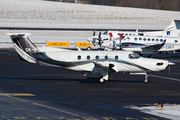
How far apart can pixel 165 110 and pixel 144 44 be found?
31773mm

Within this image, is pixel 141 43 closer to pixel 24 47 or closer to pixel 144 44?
pixel 144 44

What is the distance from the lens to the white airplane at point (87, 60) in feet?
85.8

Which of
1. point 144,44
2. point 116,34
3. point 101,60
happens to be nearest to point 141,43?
point 144,44

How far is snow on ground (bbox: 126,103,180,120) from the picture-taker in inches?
652

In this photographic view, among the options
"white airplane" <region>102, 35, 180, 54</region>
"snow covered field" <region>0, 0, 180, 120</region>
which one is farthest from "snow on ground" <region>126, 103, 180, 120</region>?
"snow covered field" <region>0, 0, 180, 120</region>

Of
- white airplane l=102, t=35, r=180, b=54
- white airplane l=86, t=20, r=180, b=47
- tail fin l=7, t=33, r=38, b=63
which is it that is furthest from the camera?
white airplane l=86, t=20, r=180, b=47

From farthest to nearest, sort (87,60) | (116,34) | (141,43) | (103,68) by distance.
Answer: (116,34) → (141,43) → (87,60) → (103,68)

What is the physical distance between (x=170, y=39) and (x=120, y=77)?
72.8ft

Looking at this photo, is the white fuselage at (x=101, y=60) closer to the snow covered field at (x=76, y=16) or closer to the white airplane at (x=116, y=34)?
the white airplane at (x=116, y=34)

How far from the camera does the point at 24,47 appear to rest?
2659 centimetres

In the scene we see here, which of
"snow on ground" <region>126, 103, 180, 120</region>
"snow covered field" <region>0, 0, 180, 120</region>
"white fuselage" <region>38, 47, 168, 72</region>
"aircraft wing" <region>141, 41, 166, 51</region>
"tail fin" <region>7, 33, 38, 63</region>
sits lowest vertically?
"snow on ground" <region>126, 103, 180, 120</region>

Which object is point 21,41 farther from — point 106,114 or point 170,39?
point 170,39

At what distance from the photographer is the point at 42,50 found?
2634 cm

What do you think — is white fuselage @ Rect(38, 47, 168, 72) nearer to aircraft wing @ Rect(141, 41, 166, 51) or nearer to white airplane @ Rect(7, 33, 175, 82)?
white airplane @ Rect(7, 33, 175, 82)
